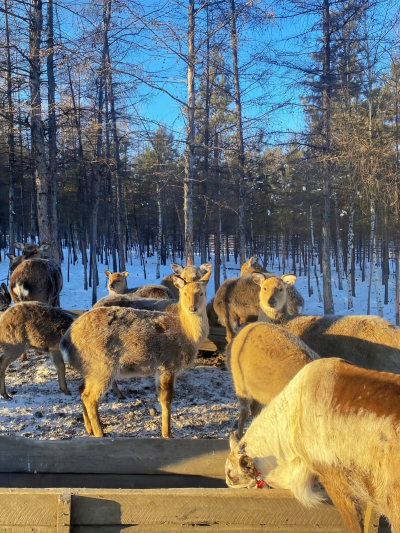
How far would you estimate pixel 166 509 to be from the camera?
9.95 ft

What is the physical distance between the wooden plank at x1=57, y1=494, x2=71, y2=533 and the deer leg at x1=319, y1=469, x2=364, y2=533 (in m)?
1.96

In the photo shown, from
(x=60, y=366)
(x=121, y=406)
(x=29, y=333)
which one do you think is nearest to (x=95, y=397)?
(x=121, y=406)

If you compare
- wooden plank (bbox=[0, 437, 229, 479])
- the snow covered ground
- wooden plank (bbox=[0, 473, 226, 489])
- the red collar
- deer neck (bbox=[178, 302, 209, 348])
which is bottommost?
the snow covered ground

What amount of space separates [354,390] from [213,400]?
4.56 m

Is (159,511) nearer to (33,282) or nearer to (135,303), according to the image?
(135,303)

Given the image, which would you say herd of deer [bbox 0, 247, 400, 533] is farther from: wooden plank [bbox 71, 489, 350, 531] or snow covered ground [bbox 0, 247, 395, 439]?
snow covered ground [bbox 0, 247, 395, 439]

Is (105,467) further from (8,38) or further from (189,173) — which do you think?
(8,38)

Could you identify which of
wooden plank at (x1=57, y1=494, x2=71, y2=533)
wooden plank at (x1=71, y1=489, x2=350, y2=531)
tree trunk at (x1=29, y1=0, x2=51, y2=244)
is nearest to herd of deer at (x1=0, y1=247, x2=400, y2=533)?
wooden plank at (x1=71, y1=489, x2=350, y2=531)

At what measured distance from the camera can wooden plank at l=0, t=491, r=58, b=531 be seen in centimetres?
298

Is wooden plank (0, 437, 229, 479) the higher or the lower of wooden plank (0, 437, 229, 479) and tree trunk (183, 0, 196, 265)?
the lower

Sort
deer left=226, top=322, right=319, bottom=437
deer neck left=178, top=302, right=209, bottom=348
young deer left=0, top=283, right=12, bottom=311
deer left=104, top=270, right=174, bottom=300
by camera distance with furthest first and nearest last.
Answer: deer left=104, top=270, right=174, bottom=300 < young deer left=0, top=283, right=12, bottom=311 < deer neck left=178, top=302, right=209, bottom=348 < deer left=226, top=322, right=319, bottom=437

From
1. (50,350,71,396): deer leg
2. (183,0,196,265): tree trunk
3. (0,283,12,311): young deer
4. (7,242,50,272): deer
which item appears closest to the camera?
(50,350,71,396): deer leg

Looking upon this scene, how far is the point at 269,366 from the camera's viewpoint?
16.4ft

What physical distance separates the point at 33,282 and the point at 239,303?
17.8 feet
